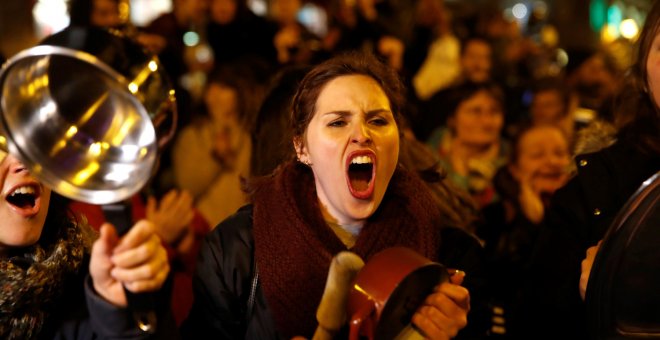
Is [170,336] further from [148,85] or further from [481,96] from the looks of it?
[481,96]

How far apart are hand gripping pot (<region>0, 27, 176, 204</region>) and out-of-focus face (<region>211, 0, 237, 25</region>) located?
12.9 feet

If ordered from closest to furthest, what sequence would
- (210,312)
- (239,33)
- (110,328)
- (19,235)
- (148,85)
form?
(148,85) → (110,328) → (19,235) → (210,312) → (239,33)

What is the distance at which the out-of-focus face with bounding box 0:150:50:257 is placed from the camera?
2068mm

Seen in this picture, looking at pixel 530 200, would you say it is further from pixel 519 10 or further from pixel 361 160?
pixel 519 10

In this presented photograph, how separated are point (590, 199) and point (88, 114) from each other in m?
1.57

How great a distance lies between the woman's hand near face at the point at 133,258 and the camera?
5.60 feet

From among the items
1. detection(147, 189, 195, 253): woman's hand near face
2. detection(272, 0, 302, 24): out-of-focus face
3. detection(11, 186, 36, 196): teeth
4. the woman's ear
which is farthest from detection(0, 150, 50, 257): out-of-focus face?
detection(272, 0, 302, 24): out-of-focus face

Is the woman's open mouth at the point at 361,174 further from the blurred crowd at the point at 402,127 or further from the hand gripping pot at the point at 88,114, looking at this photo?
the hand gripping pot at the point at 88,114

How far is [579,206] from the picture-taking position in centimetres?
265

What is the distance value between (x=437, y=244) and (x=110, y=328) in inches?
38.8

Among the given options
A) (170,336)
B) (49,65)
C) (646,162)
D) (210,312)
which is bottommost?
(210,312)

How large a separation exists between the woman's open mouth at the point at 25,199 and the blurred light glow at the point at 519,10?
1238 centimetres

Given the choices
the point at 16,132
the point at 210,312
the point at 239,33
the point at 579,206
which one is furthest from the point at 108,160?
the point at 239,33

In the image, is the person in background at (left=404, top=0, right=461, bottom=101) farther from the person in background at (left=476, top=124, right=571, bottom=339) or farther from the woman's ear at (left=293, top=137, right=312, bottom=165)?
the woman's ear at (left=293, top=137, right=312, bottom=165)
